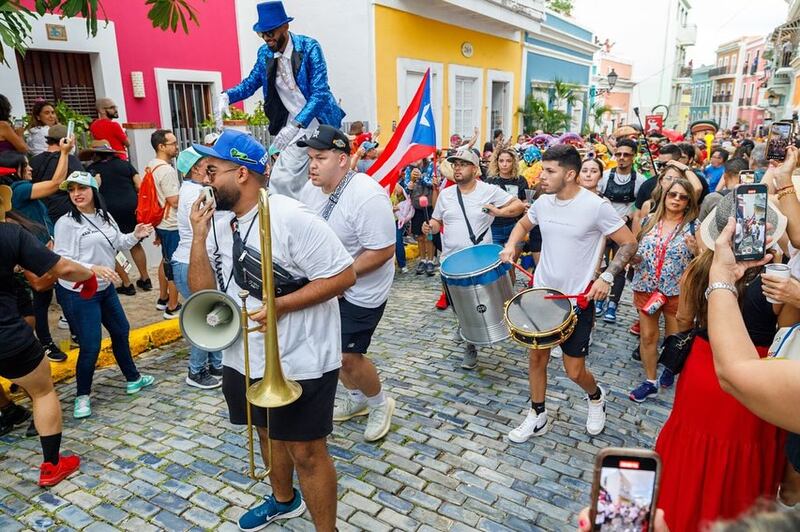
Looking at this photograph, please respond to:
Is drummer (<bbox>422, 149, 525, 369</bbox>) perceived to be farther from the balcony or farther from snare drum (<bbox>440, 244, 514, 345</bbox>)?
the balcony

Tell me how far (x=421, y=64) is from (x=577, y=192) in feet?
37.6

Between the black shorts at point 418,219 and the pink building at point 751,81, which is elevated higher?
the pink building at point 751,81

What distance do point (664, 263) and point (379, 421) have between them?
2856 millimetres

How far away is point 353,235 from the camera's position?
3916mm

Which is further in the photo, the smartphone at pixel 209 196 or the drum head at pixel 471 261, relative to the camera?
the drum head at pixel 471 261

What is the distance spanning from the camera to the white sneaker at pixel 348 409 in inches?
175

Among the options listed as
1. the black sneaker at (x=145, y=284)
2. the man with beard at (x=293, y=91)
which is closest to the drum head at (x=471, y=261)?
the man with beard at (x=293, y=91)

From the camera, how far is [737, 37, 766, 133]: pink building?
196 ft

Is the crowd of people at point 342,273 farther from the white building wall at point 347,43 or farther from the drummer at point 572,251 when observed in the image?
the white building wall at point 347,43

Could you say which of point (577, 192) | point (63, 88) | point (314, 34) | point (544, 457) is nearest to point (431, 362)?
point (544, 457)

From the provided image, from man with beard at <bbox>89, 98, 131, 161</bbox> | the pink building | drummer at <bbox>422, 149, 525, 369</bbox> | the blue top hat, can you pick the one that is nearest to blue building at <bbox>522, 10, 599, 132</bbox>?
man with beard at <bbox>89, 98, 131, 161</bbox>

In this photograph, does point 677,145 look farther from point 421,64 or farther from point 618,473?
point 421,64

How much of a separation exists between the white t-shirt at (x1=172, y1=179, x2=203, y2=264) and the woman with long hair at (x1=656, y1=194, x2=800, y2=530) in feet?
12.1

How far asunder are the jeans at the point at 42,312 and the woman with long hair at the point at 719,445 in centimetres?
525
